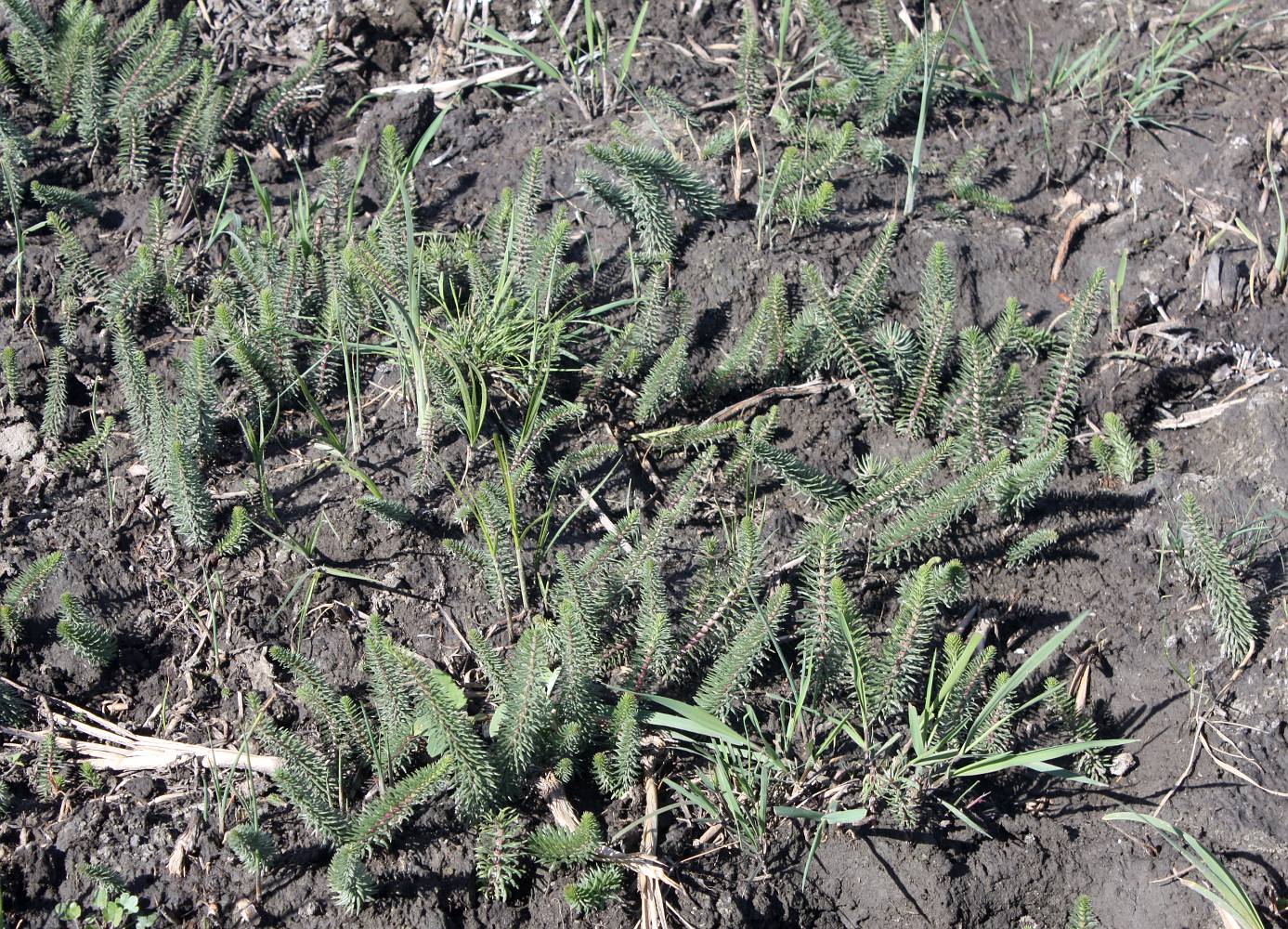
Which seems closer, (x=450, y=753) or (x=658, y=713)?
(x=450, y=753)

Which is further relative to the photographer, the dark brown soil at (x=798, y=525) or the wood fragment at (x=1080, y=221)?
the wood fragment at (x=1080, y=221)

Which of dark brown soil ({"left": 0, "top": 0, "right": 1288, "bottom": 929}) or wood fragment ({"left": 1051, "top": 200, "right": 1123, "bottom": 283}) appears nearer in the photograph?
dark brown soil ({"left": 0, "top": 0, "right": 1288, "bottom": 929})

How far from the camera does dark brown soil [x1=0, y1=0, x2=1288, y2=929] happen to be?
280 cm

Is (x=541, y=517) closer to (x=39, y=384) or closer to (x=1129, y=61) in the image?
(x=39, y=384)

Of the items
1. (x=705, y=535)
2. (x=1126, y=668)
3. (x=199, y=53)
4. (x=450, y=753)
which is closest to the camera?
(x=450, y=753)

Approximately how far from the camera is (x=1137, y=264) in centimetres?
396

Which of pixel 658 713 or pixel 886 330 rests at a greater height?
pixel 886 330

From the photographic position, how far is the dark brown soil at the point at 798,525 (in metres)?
2.80

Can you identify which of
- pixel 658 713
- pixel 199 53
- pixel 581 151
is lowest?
pixel 658 713

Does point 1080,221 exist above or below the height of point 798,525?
above

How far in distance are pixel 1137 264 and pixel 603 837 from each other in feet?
9.16

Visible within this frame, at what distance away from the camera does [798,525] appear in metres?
3.43

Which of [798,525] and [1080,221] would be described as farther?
[1080,221]

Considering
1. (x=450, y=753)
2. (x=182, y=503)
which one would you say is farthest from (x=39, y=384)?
(x=450, y=753)
